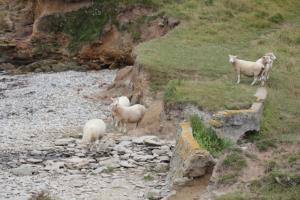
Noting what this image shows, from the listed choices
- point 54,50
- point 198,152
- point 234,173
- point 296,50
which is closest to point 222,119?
point 198,152

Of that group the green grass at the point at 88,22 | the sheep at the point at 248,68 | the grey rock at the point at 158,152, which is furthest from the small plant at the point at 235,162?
the green grass at the point at 88,22

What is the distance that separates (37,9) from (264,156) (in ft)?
110

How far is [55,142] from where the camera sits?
929 inches

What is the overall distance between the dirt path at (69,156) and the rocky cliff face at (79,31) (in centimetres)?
958

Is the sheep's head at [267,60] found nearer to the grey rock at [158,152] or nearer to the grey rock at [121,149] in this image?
the grey rock at [158,152]

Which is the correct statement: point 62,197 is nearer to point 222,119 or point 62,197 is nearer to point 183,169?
point 183,169

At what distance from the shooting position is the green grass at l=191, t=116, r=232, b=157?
62.2 ft

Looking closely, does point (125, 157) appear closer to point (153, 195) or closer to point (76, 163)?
point (76, 163)

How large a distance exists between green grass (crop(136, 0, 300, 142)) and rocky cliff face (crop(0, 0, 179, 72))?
78.6 inches

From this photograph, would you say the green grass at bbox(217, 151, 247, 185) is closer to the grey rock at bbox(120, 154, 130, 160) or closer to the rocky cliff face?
the grey rock at bbox(120, 154, 130, 160)

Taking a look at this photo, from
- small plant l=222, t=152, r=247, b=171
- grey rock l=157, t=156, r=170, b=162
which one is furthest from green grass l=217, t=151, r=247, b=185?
grey rock l=157, t=156, r=170, b=162

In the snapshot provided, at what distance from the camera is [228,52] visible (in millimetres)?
32531

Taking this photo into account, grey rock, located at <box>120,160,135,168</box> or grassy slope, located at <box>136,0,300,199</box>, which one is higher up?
grassy slope, located at <box>136,0,300,199</box>

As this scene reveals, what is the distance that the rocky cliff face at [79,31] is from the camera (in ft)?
134
